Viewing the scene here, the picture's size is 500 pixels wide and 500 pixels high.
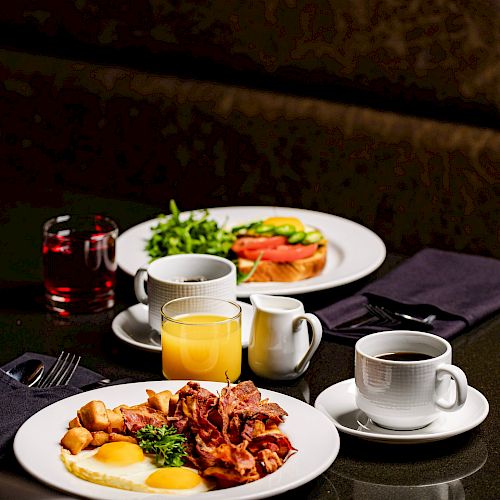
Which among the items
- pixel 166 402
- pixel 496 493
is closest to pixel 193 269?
pixel 166 402

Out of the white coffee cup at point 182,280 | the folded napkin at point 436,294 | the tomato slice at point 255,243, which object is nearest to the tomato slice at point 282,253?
the tomato slice at point 255,243

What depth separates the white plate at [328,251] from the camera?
6.07ft

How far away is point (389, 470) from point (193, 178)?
203 cm

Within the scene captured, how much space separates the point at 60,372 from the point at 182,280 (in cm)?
30

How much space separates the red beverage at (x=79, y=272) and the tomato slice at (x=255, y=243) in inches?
11.1

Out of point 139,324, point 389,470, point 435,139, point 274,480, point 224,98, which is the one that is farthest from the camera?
point 224,98

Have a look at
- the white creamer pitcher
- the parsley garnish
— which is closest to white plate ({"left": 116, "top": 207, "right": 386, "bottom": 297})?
the white creamer pitcher

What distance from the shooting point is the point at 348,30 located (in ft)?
8.96

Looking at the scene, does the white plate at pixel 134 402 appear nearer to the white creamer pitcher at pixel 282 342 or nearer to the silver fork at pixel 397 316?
the white creamer pitcher at pixel 282 342

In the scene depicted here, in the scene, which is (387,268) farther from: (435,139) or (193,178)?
(193,178)

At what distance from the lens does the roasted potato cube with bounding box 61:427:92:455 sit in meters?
1.16

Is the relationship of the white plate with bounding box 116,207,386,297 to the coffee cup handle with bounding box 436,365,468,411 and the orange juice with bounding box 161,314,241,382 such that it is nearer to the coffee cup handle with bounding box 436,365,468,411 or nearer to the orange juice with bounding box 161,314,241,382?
the orange juice with bounding box 161,314,241,382

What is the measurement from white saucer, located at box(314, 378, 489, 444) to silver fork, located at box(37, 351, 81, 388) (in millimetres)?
387

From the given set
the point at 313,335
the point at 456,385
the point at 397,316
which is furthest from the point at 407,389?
the point at 397,316
